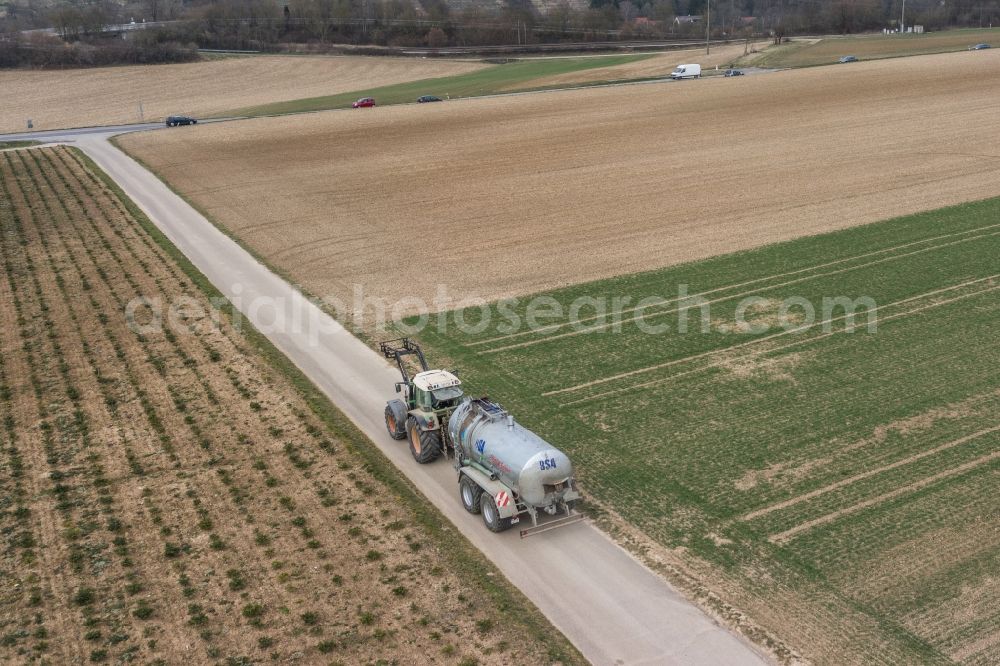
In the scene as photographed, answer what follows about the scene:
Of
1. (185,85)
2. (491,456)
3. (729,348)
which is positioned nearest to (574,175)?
(729,348)

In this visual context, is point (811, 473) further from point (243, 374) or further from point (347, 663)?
point (243, 374)

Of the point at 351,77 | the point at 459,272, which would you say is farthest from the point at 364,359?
the point at 351,77

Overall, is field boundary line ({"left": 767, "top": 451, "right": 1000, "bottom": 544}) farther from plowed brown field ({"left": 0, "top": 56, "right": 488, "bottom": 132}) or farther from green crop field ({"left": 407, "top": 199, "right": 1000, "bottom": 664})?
plowed brown field ({"left": 0, "top": 56, "right": 488, "bottom": 132})

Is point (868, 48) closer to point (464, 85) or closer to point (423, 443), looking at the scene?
point (464, 85)

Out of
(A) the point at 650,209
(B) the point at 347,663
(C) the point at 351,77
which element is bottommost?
(B) the point at 347,663

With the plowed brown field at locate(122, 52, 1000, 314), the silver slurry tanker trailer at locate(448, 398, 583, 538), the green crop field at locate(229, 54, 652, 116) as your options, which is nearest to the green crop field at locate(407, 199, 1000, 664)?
the silver slurry tanker trailer at locate(448, 398, 583, 538)

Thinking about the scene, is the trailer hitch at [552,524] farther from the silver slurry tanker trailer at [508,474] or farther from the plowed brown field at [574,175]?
the plowed brown field at [574,175]
